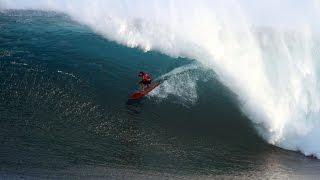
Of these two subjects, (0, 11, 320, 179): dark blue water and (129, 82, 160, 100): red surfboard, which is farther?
(129, 82, 160, 100): red surfboard

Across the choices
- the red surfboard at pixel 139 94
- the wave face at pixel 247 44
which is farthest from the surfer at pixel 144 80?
the wave face at pixel 247 44

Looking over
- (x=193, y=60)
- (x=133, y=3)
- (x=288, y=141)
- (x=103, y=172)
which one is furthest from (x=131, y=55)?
(x=103, y=172)

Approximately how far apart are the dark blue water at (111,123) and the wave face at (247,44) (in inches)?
67.1

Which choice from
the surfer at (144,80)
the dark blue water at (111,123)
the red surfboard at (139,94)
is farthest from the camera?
the surfer at (144,80)

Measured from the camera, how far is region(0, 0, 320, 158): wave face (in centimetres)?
3272

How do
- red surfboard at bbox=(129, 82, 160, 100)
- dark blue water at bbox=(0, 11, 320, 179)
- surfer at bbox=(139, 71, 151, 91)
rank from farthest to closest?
surfer at bbox=(139, 71, 151, 91)
red surfboard at bbox=(129, 82, 160, 100)
dark blue water at bbox=(0, 11, 320, 179)

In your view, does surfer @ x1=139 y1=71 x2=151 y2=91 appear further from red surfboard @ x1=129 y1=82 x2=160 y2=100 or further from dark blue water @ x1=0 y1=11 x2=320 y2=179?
dark blue water @ x1=0 y1=11 x2=320 y2=179

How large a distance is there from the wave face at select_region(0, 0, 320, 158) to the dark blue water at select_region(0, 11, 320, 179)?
170 cm

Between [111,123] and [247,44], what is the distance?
17.1 metres

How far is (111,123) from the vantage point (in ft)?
91.4

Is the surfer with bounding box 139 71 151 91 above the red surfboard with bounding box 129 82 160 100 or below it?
above

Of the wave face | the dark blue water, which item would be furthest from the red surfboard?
the wave face

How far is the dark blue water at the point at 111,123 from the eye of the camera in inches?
925

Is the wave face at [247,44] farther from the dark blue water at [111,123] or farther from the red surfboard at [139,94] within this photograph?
the red surfboard at [139,94]
